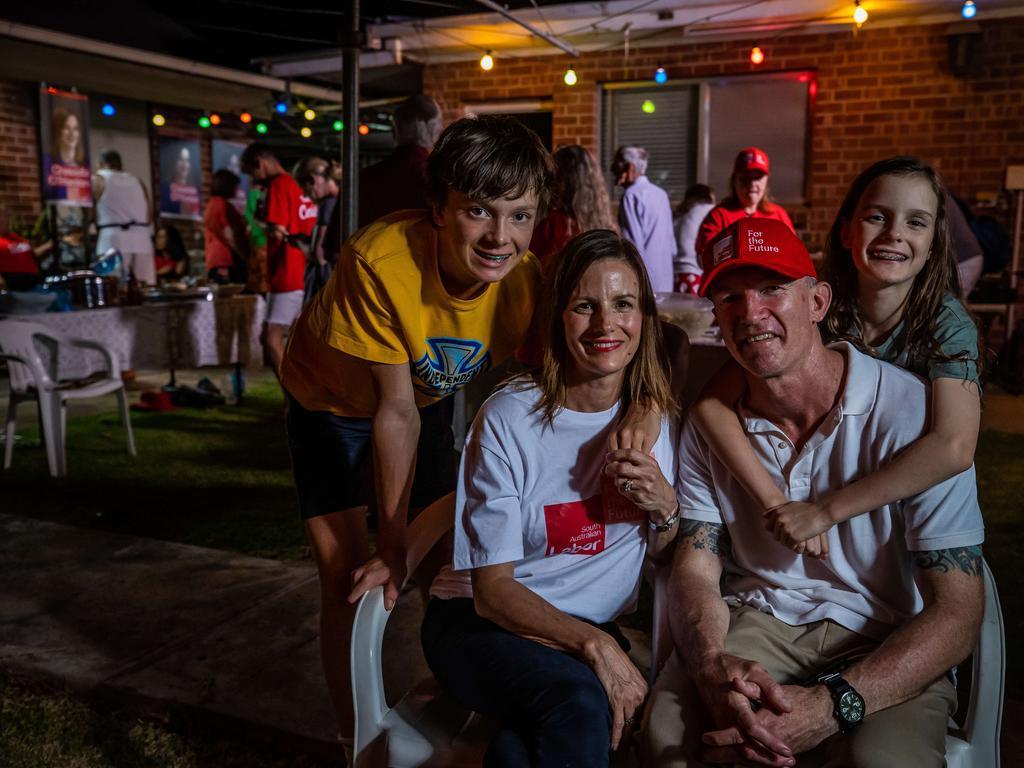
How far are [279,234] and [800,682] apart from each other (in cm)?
530

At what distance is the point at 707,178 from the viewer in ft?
26.9

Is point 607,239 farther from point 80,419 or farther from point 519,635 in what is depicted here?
A: point 80,419

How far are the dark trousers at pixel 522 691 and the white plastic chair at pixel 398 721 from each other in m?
0.06

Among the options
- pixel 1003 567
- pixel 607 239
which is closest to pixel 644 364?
pixel 607 239

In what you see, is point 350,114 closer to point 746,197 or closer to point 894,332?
point 894,332

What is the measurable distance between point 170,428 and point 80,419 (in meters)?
0.93

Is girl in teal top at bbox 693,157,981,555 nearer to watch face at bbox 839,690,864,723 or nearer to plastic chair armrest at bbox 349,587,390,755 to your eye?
watch face at bbox 839,690,864,723

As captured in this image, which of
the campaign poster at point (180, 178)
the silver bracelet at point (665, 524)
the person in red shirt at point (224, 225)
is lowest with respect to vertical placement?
the silver bracelet at point (665, 524)

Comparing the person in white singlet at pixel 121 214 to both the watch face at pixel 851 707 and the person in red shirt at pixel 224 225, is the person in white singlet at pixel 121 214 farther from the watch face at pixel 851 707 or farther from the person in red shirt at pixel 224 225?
the watch face at pixel 851 707

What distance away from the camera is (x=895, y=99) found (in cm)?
751

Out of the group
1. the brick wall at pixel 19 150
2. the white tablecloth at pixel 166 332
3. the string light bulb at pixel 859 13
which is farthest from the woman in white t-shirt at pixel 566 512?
the brick wall at pixel 19 150

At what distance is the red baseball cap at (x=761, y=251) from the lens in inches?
65.2

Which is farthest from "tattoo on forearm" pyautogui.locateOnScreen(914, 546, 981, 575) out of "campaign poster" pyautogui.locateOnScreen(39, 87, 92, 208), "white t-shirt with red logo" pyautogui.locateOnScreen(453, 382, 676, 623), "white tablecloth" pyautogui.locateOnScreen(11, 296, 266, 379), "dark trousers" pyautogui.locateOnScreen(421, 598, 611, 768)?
"campaign poster" pyautogui.locateOnScreen(39, 87, 92, 208)

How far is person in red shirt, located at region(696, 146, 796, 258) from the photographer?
15.1 ft
